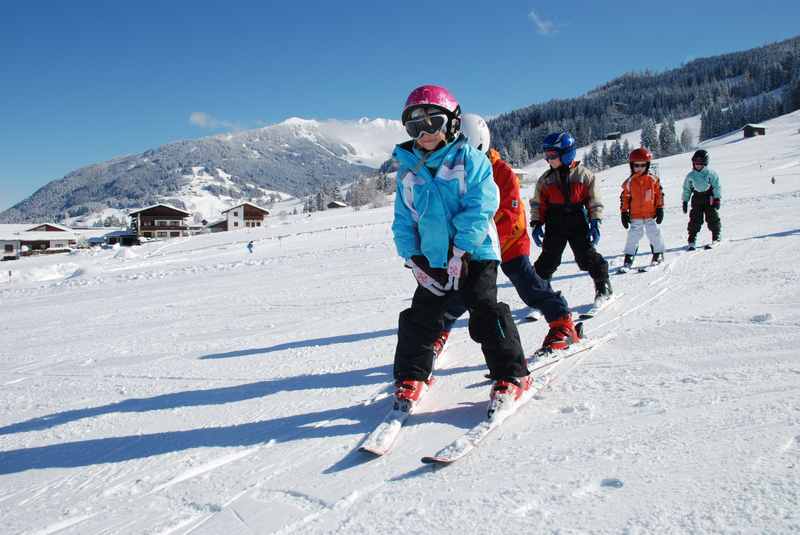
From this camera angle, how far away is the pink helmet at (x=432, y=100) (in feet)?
8.86

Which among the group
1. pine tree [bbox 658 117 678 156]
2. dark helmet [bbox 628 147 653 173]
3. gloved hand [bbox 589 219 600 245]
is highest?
pine tree [bbox 658 117 678 156]

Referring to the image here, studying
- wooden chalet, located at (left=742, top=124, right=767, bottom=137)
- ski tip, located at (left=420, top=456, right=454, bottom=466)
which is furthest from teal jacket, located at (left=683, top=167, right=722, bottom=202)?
wooden chalet, located at (left=742, top=124, right=767, bottom=137)

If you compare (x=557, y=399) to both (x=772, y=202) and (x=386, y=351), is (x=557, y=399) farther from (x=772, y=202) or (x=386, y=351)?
(x=772, y=202)

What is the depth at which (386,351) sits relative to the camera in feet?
13.7

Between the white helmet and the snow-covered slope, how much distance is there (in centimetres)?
165

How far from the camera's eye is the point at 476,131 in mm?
3768

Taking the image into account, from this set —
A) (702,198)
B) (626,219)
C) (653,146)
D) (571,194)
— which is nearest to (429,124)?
(571,194)

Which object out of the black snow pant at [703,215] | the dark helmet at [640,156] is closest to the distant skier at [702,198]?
the black snow pant at [703,215]

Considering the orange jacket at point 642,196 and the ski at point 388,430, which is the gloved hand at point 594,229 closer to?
the ski at point 388,430

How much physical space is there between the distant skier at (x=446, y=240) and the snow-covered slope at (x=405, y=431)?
309 mm

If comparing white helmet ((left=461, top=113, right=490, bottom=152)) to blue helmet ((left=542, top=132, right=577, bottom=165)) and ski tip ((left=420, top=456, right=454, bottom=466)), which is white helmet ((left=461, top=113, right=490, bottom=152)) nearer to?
blue helmet ((left=542, top=132, right=577, bottom=165))

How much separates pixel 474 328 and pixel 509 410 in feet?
1.60

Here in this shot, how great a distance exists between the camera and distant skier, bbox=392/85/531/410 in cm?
265

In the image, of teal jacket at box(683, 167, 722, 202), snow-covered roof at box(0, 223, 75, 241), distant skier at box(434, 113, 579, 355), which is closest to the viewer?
distant skier at box(434, 113, 579, 355)
